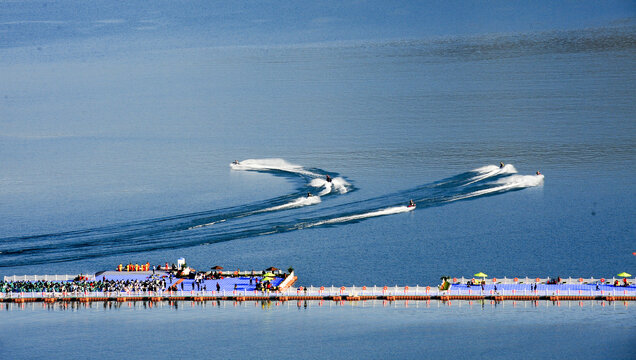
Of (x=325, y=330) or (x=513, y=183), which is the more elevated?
(x=513, y=183)

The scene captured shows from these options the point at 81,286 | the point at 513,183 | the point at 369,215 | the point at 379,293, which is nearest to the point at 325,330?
the point at 379,293

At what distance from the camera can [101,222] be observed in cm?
10381

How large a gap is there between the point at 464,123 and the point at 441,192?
4518 cm

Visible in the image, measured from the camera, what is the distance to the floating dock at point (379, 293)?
79562 mm

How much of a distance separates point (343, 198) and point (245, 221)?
12664mm

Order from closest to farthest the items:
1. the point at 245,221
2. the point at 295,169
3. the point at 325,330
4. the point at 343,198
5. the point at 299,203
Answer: the point at 325,330 < the point at 245,221 < the point at 299,203 < the point at 343,198 < the point at 295,169

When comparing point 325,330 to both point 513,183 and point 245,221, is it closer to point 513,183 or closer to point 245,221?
point 245,221

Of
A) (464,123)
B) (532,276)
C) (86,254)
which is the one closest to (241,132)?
(464,123)

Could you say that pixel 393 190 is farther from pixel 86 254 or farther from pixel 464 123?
pixel 464 123

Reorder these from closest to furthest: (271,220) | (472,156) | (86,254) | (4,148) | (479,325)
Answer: (479,325) < (86,254) < (271,220) < (472,156) < (4,148)

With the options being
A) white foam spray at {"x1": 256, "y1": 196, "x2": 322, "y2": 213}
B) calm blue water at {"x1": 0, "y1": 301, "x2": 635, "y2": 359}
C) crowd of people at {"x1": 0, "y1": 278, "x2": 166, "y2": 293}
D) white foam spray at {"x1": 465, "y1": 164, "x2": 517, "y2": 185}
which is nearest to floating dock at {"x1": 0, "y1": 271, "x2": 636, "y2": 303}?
crowd of people at {"x1": 0, "y1": 278, "x2": 166, "y2": 293}

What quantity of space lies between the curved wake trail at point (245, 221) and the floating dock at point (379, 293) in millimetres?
10916

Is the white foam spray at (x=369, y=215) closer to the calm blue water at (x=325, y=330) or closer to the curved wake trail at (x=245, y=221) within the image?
the curved wake trail at (x=245, y=221)

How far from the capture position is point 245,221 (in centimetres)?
10000
